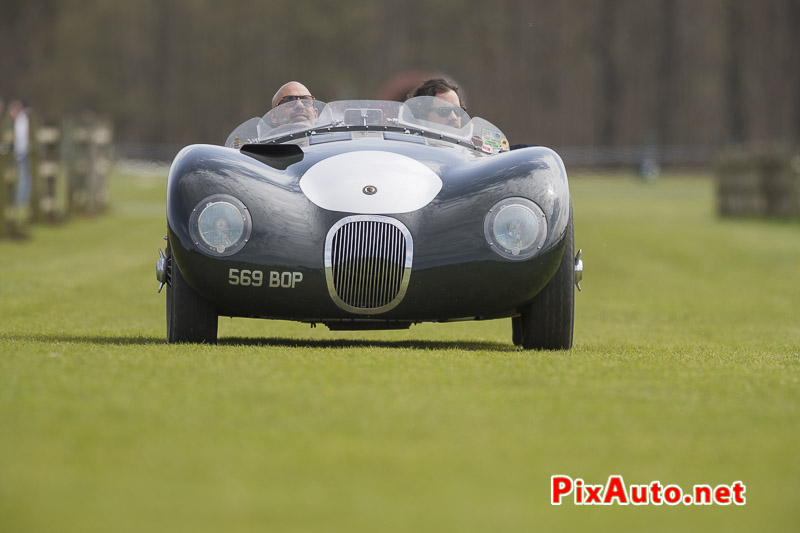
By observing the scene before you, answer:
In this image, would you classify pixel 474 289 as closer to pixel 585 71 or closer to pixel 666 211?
pixel 666 211

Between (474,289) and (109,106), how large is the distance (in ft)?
191

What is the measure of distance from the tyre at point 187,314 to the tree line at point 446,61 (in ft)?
160

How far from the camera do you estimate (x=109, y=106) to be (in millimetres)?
62500

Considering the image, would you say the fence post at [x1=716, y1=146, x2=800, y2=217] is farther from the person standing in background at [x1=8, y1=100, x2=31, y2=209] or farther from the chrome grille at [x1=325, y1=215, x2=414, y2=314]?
the chrome grille at [x1=325, y1=215, x2=414, y2=314]

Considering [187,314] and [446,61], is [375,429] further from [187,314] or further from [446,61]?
[446,61]

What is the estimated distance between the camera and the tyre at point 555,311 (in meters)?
6.79

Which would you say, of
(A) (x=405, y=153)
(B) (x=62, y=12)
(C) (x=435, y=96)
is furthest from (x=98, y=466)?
(B) (x=62, y=12)

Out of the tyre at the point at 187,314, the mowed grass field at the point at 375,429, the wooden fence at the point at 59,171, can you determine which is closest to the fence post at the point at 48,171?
the wooden fence at the point at 59,171

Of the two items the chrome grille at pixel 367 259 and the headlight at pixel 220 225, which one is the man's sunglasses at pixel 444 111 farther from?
the headlight at pixel 220 225

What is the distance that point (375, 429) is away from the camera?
424 cm

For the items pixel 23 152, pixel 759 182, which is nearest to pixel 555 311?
pixel 23 152

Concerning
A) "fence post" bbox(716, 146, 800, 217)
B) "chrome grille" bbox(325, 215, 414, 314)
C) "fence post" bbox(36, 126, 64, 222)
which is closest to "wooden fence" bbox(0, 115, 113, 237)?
"fence post" bbox(36, 126, 64, 222)

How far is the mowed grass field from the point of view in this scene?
3.22 metres

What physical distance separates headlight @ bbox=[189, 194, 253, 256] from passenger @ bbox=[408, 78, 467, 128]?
208 centimetres
